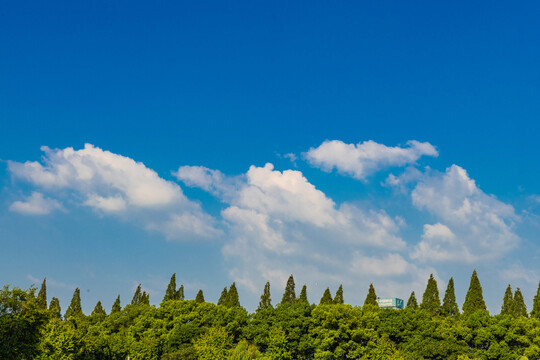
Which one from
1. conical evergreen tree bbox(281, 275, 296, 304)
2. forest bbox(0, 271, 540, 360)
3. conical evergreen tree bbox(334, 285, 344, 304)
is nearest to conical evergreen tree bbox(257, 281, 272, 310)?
conical evergreen tree bbox(281, 275, 296, 304)

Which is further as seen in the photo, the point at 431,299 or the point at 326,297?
the point at 326,297

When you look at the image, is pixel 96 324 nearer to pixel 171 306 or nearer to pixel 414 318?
pixel 171 306

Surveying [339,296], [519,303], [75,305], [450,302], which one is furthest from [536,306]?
[75,305]

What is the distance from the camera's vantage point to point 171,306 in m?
80.1

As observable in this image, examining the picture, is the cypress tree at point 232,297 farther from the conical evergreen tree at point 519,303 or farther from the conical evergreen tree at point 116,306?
the conical evergreen tree at point 519,303

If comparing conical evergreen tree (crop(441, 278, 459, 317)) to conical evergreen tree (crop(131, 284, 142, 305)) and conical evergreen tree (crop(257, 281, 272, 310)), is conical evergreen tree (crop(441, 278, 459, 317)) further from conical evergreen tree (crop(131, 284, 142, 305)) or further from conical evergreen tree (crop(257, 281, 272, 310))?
conical evergreen tree (crop(131, 284, 142, 305))

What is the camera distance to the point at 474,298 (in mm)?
86688

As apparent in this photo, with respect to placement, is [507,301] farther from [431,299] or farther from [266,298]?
[266,298]

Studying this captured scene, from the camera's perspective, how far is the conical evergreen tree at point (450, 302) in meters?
91.7

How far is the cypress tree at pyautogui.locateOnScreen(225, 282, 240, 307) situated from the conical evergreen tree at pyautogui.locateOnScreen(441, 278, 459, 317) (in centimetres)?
3987

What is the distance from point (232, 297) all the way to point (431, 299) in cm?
3876

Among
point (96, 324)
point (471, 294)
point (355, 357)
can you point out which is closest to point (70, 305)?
point (96, 324)

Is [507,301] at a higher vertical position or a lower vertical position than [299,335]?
higher

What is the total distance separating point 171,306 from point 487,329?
4484 centimetres
